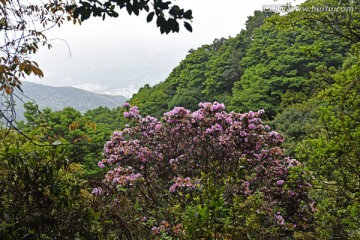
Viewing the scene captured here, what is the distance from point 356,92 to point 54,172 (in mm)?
3663

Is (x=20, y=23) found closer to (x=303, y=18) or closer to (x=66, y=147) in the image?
(x=66, y=147)

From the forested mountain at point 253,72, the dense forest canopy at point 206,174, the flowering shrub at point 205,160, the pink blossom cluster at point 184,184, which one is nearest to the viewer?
the dense forest canopy at point 206,174

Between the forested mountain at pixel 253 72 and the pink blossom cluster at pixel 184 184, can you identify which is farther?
the forested mountain at pixel 253 72

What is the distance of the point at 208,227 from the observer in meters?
2.85

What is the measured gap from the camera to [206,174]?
4941 millimetres

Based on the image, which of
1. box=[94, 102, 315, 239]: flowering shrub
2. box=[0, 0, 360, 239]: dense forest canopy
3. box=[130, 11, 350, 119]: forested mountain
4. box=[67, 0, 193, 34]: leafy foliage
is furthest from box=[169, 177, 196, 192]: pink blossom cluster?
box=[130, 11, 350, 119]: forested mountain

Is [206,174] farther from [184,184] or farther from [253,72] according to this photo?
[253,72]

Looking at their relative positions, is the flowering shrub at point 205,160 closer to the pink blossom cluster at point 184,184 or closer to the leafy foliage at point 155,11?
the pink blossom cluster at point 184,184

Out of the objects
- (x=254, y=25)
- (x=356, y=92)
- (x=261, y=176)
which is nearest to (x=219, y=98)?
(x=254, y=25)

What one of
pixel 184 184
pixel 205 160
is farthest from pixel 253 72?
pixel 184 184

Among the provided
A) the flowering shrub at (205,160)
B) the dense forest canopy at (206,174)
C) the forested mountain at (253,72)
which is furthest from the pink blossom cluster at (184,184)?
the forested mountain at (253,72)

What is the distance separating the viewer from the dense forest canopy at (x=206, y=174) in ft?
7.76

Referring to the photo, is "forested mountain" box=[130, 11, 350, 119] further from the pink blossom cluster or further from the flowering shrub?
the pink blossom cluster

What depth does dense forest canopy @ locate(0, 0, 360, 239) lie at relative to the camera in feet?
7.76
